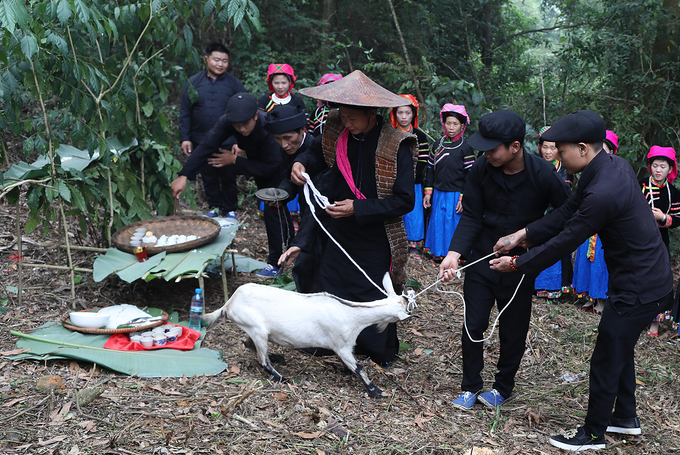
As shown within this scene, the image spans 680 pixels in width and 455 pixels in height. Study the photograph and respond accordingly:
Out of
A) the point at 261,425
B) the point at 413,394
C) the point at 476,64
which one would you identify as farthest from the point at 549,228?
the point at 476,64

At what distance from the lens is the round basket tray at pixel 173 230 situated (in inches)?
186

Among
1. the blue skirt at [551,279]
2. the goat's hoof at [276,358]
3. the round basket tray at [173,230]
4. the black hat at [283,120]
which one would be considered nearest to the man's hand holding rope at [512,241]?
the goat's hoof at [276,358]

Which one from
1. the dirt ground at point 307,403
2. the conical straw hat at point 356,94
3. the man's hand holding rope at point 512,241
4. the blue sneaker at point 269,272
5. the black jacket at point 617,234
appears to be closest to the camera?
the black jacket at point 617,234

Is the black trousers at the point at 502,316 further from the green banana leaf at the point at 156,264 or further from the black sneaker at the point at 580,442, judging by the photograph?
the green banana leaf at the point at 156,264

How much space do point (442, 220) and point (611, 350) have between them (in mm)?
3806

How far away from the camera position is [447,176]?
6.65 m

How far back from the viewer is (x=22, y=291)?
194 inches

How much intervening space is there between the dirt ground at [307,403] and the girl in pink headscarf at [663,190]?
3.79 feet

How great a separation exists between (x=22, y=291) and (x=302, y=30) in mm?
7246

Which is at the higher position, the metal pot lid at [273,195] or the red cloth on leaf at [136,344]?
the metal pot lid at [273,195]

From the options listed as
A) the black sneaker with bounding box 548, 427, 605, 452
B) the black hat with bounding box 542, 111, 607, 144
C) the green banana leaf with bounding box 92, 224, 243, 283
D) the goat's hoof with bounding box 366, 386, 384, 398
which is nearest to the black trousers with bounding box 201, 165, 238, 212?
the green banana leaf with bounding box 92, 224, 243, 283

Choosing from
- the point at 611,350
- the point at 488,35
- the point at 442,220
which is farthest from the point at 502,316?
the point at 488,35

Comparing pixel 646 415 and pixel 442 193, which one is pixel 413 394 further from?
pixel 442 193

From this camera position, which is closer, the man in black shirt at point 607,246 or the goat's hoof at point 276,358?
the man in black shirt at point 607,246
